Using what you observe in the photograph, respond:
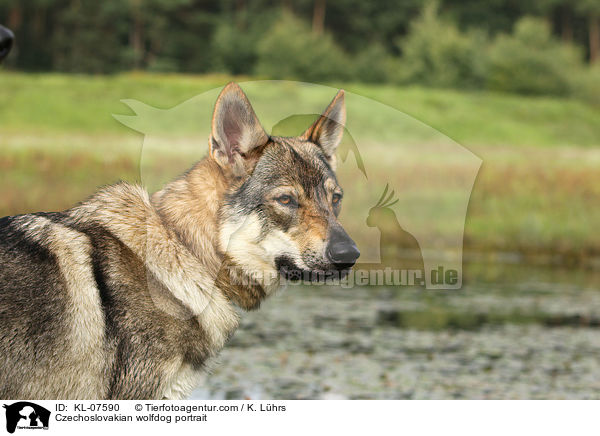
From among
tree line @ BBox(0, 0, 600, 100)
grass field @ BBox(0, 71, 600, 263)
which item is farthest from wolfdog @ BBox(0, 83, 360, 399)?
tree line @ BBox(0, 0, 600, 100)

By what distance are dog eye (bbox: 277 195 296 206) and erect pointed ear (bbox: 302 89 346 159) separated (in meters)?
0.50

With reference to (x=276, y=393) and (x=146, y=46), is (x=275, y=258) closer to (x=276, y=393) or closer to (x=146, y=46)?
(x=276, y=393)

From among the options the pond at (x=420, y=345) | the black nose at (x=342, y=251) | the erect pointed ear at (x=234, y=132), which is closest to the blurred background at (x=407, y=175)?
the pond at (x=420, y=345)

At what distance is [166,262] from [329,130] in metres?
1.20

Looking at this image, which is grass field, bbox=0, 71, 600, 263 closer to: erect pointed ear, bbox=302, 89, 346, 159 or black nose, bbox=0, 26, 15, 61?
erect pointed ear, bbox=302, 89, 346, 159

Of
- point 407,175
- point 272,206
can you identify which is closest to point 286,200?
point 272,206

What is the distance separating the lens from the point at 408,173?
10.1 meters

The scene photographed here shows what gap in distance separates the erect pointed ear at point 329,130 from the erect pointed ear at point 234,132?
1.24 feet

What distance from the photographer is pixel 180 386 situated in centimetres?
370

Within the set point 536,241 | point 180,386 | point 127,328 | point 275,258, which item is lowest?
point 536,241
